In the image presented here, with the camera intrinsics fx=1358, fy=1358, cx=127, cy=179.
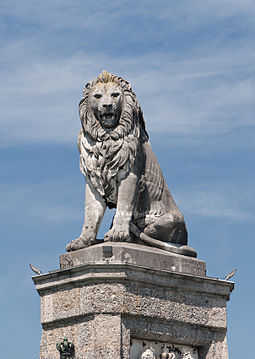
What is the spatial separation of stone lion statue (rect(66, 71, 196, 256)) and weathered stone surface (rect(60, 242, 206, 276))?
26 cm

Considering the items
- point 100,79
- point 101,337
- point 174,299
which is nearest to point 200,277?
point 174,299

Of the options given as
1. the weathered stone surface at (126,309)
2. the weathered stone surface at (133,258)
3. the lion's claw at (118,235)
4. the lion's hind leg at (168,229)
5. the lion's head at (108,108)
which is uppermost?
the lion's head at (108,108)

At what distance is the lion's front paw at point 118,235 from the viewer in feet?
80.1

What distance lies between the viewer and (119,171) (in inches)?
979

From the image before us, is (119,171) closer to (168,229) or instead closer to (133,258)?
(168,229)

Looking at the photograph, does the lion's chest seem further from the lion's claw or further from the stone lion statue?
the lion's claw

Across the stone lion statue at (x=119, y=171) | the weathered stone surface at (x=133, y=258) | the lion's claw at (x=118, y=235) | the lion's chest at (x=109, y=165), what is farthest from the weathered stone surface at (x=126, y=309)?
the lion's chest at (x=109, y=165)

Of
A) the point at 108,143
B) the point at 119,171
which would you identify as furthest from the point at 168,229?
the point at 108,143

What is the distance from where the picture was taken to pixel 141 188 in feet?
82.7

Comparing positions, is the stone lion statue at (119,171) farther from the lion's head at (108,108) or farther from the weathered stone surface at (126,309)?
the weathered stone surface at (126,309)

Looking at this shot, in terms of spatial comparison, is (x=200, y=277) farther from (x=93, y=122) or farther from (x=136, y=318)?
(x=93, y=122)

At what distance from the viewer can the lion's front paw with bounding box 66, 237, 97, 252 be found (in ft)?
81.2

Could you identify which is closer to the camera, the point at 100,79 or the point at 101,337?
the point at 101,337

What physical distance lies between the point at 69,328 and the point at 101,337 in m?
0.97
